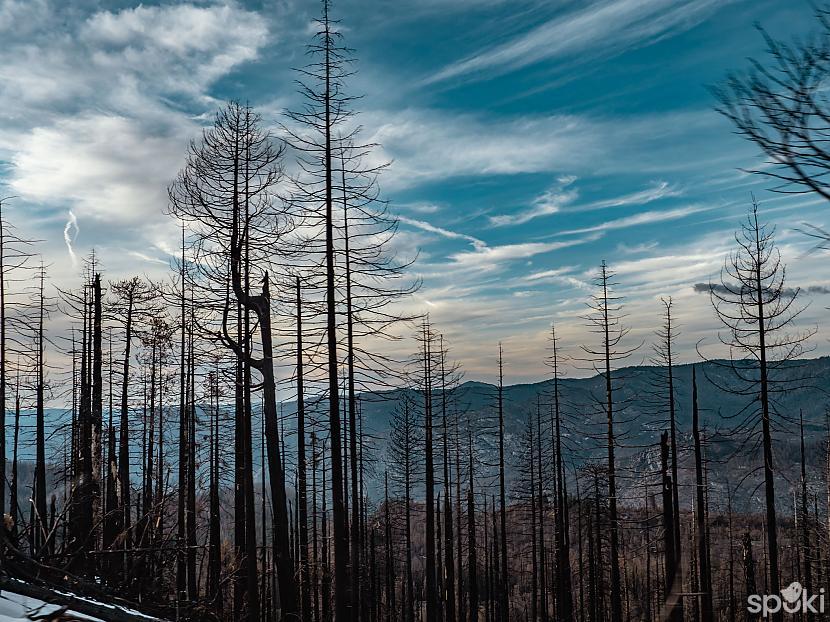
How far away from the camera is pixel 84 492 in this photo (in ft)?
57.6

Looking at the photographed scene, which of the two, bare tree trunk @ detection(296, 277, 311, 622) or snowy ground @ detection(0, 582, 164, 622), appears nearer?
snowy ground @ detection(0, 582, 164, 622)

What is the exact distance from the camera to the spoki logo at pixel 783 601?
16878 millimetres

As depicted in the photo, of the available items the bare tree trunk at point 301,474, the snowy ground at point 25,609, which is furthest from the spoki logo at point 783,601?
the snowy ground at point 25,609

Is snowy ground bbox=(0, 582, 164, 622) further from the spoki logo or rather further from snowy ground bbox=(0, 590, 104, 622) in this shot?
the spoki logo

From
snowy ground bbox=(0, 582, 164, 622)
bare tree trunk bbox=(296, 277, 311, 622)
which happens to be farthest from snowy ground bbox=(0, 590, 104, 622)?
bare tree trunk bbox=(296, 277, 311, 622)

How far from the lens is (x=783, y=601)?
2430 centimetres

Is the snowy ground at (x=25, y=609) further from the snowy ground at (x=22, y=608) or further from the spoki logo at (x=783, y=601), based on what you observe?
the spoki logo at (x=783, y=601)

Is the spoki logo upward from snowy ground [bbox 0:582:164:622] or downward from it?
downward

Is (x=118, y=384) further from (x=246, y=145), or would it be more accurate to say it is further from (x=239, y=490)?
(x=246, y=145)

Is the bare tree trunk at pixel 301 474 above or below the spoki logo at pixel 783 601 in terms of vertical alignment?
above

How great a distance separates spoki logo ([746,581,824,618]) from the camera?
16.9m

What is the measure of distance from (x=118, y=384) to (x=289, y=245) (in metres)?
14.1

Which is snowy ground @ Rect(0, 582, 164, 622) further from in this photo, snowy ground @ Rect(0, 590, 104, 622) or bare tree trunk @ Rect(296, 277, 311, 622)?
bare tree trunk @ Rect(296, 277, 311, 622)

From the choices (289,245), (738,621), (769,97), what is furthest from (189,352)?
(738,621)
